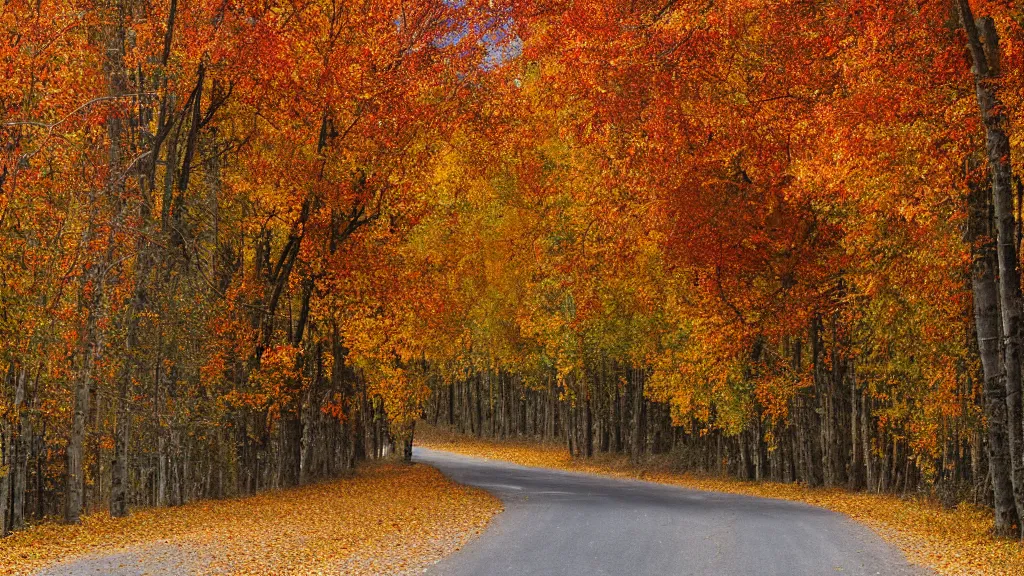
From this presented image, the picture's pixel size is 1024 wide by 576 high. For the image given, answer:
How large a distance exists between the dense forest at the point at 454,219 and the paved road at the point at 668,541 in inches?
145

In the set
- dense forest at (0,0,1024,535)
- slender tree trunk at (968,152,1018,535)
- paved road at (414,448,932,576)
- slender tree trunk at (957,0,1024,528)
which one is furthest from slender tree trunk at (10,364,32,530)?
slender tree trunk at (957,0,1024,528)

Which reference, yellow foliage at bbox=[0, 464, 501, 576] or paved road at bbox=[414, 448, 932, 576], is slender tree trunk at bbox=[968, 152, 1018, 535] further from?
yellow foliage at bbox=[0, 464, 501, 576]

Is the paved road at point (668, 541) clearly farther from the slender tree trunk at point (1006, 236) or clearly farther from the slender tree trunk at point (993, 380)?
the slender tree trunk at point (1006, 236)

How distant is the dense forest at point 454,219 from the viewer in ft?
60.6

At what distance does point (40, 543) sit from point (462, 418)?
5788 centimetres

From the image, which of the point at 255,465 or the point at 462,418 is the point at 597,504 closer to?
the point at 255,465

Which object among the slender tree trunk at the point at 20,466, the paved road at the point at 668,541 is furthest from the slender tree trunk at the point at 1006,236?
the slender tree trunk at the point at 20,466

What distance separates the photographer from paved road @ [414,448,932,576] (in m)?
12.9

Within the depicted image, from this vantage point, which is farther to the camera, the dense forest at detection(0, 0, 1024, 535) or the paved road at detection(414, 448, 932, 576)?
the dense forest at detection(0, 0, 1024, 535)

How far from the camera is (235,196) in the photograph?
28.1 m

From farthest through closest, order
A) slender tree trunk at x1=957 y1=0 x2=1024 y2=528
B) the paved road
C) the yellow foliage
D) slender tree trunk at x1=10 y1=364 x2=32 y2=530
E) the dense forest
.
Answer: slender tree trunk at x1=10 y1=364 x2=32 y2=530 < the dense forest < slender tree trunk at x1=957 y1=0 x2=1024 y2=528 < the yellow foliage < the paved road

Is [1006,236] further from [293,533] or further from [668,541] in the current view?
[293,533]

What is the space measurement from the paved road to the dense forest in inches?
145

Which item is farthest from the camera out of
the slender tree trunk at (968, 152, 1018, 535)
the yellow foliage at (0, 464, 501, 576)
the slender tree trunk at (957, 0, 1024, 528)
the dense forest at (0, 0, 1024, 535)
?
the dense forest at (0, 0, 1024, 535)
